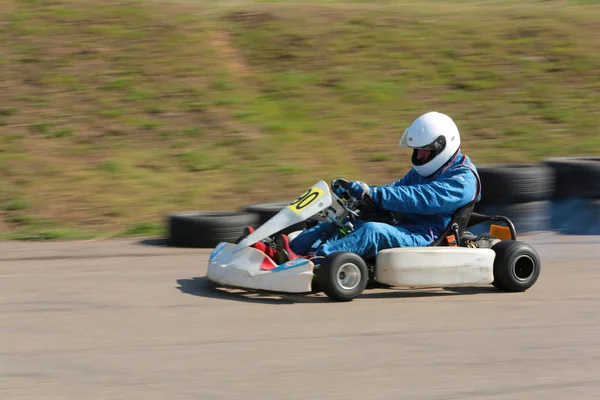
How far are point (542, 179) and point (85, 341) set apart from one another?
5084mm

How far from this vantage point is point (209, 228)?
7.71m

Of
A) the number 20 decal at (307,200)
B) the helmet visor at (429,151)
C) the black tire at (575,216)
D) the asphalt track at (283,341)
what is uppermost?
the helmet visor at (429,151)

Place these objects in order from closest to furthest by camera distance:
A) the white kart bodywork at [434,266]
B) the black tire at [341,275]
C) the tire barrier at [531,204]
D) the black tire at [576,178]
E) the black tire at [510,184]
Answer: the black tire at [341,275]
the white kart bodywork at [434,266]
the tire barrier at [531,204]
the black tire at [510,184]
the black tire at [576,178]

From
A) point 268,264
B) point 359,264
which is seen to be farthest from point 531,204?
point 268,264

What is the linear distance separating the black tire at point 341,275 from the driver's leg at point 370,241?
0.21 m

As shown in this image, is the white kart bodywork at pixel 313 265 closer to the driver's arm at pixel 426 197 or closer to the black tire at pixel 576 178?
the driver's arm at pixel 426 197

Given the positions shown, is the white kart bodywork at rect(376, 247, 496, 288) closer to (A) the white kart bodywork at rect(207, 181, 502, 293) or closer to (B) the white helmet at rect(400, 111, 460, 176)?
(A) the white kart bodywork at rect(207, 181, 502, 293)

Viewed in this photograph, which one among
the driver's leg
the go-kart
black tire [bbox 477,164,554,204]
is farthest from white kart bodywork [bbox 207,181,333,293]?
black tire [bbox 477,164,554,204]

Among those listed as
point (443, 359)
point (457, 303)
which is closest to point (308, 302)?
point (457, 303)

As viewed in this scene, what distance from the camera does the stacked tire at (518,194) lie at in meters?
8.27

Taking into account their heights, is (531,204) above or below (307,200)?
below

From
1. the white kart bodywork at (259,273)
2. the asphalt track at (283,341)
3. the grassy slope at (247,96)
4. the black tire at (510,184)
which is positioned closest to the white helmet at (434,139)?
the asphalt track at (283,341)

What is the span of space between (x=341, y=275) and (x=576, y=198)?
12.7ft

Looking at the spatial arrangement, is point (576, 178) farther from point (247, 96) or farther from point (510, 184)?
point (247, 96)
